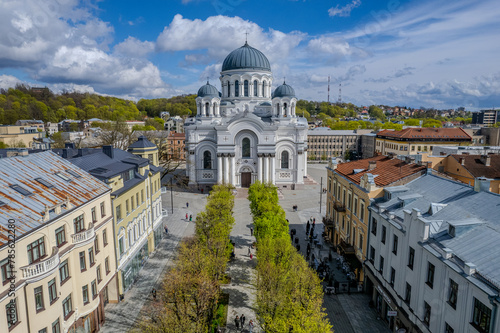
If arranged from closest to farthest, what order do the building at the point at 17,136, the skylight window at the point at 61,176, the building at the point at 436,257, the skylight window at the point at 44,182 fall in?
the building at the point at 436,257 → the skylight window at the point at 44,182 → the skylight window at the point at 61,176 → the building at the point at 17,136

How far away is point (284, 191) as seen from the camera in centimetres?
5806

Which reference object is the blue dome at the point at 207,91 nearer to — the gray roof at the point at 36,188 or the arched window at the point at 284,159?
the arched window at the point at 284,159

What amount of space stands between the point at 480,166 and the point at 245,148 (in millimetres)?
35223

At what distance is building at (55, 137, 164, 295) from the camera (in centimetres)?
2317

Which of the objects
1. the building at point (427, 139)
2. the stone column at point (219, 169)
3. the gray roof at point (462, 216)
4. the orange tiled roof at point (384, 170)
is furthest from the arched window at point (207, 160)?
the building at point (427, 139)

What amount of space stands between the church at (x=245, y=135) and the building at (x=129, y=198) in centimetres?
2365

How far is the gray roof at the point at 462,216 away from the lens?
551 inches

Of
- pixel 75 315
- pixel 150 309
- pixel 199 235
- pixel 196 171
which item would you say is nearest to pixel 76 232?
pixel 75 315

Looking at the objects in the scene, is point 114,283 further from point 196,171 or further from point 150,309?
point 196,171

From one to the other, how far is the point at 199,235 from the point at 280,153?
36.8 m

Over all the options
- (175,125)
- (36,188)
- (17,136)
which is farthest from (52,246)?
(175,125)

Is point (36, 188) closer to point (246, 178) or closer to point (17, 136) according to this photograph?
point (246, 178)

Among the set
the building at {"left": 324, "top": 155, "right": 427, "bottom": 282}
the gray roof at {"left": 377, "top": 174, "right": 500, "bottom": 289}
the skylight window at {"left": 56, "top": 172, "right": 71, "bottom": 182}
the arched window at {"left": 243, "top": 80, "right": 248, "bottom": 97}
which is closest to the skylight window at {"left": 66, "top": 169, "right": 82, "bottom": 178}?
the skylight window at {"left": 56, "top": 172, "right": 71, "bottom": 182}

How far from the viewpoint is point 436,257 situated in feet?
51.2
